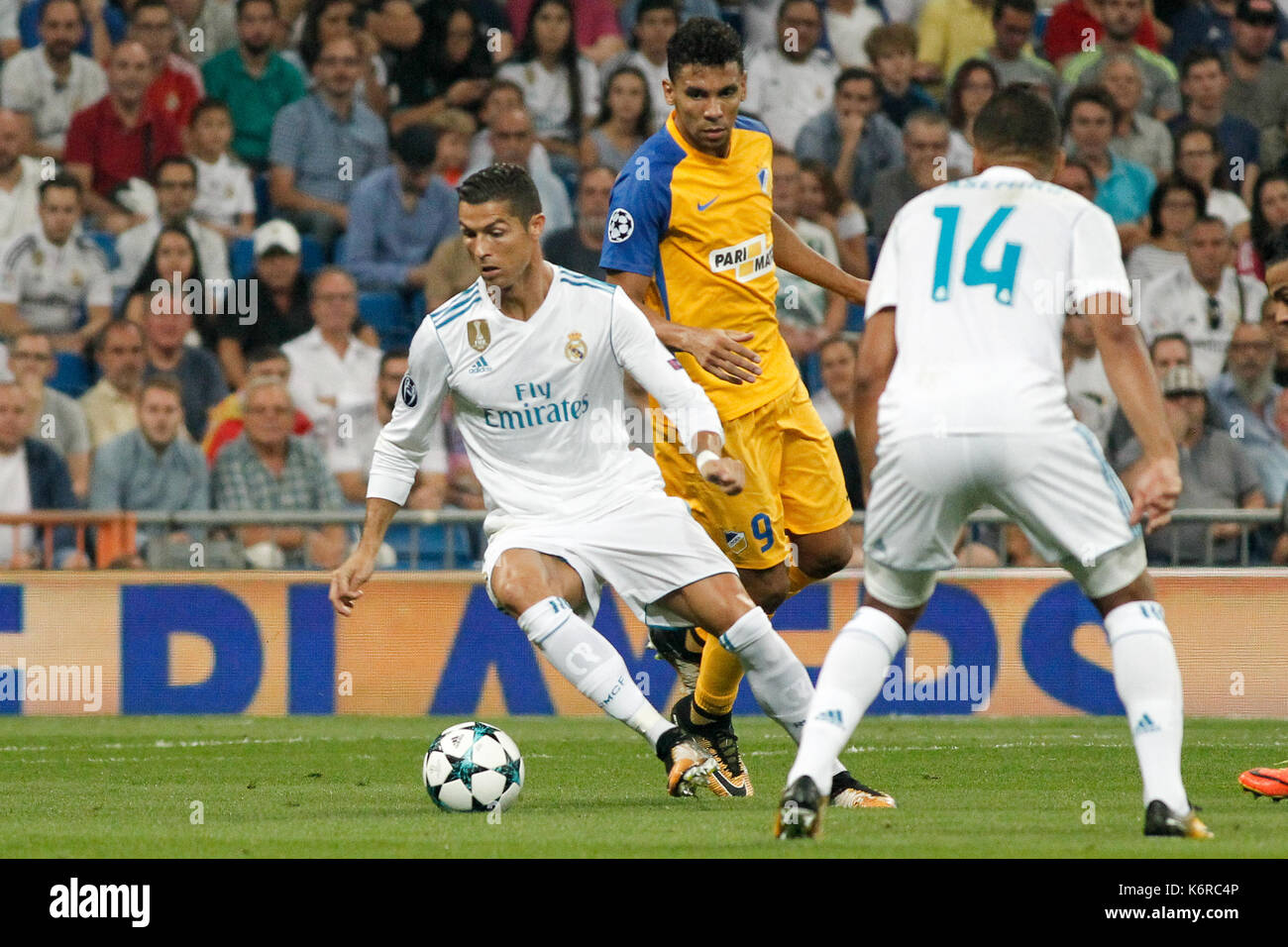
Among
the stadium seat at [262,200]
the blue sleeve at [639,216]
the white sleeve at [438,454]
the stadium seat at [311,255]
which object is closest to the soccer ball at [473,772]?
the blue sleeve at [639,216]

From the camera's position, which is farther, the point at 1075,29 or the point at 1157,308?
the point at 1075,29

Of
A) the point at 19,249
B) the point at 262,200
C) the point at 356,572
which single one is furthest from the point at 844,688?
the point at 262,200

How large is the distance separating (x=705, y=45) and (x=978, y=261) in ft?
7.76

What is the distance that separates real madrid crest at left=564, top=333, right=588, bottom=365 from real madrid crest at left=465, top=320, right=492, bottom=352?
272 millimetres

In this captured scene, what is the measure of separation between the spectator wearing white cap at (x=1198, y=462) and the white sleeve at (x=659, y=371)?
559 centimetres

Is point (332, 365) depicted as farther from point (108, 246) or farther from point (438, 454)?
point (108, 246)

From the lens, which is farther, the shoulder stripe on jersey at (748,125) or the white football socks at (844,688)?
the shoulder stripe on jersey at (748,125)

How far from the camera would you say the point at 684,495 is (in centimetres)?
794

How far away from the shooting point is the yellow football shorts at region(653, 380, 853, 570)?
306 inches

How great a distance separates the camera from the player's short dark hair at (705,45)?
290 inches

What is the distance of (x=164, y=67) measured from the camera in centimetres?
1480

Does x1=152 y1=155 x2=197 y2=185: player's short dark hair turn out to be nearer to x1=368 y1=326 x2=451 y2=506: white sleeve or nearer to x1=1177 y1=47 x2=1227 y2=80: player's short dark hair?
x1=1177 y1=47 x2=1227 y2=80: player's short dark hair

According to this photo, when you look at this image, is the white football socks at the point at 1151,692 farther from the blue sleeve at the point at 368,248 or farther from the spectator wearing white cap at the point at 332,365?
the blue sleeve at the point at 368,248

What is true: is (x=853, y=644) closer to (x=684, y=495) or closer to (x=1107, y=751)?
(x=684, y=495)
